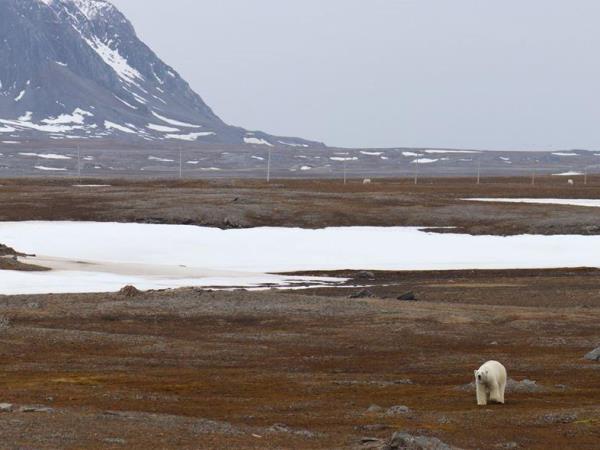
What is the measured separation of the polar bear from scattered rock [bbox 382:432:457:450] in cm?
660

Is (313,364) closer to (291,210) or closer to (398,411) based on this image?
(398,411)

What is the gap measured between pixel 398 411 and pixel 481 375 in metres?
2.18

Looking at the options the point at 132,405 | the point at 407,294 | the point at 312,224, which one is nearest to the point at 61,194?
the point at 312,224

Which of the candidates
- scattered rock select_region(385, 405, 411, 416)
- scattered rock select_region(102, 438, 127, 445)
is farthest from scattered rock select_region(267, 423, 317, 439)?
scattered rock select_region(102, 438, 127, 445)

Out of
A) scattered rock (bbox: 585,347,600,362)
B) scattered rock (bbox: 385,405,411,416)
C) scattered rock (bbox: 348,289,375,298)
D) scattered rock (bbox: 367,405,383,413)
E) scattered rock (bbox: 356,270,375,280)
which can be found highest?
scattered rock (bbox: 385,405,411,416)

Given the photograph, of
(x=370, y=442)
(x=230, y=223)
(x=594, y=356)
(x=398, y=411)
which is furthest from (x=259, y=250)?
(x=370, y=442)

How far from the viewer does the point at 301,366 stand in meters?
37.9

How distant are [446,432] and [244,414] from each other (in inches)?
190

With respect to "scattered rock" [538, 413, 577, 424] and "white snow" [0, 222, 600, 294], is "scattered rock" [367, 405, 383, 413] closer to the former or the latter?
"scattered rock" [538, 413, 577, 424]

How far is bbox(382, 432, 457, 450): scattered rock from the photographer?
72.8 feet

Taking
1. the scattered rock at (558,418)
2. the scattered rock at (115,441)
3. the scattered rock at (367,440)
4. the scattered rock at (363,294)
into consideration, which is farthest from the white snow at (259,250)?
the scattered rock at (115,441)

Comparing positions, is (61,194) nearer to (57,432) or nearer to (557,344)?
(557,344)

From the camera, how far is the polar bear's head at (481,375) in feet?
95.4

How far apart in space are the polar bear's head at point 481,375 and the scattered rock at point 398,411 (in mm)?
1784
